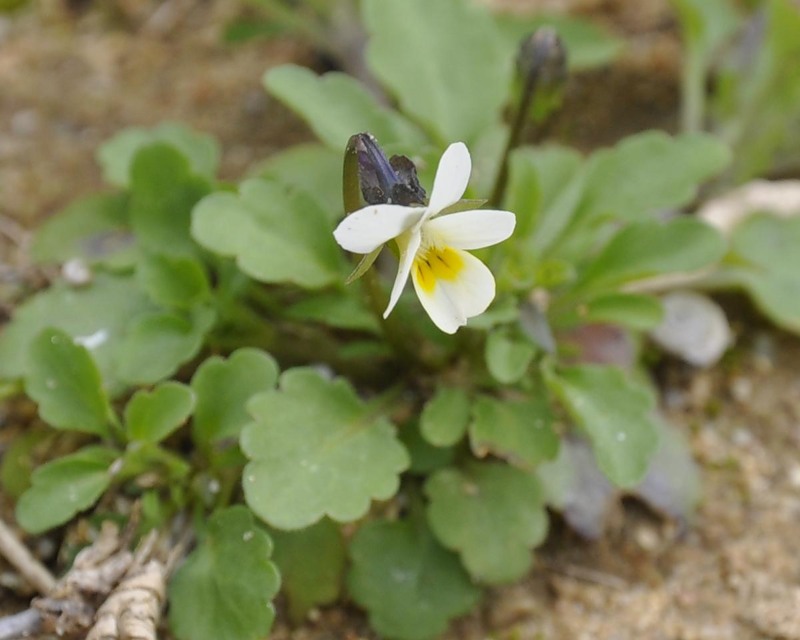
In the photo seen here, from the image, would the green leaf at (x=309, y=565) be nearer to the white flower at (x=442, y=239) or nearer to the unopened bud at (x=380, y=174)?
the white flower at (x=442, y=239)

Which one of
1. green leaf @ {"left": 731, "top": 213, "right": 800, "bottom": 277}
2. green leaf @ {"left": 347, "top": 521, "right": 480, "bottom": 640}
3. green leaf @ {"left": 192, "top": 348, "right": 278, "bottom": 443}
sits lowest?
green leaf @ {"left": 731, "top": 213, "right": 800, "bottom": 277}

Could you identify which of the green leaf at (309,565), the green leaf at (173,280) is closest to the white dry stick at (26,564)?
the green leaf at (309,565)

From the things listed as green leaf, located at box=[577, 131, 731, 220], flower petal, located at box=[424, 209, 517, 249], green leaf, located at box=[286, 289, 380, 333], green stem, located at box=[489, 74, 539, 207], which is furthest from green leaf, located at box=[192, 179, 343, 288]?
green leaf, located at box=[577, 131, 731, 220]

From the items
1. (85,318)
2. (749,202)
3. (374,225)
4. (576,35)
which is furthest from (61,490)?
(576,35)

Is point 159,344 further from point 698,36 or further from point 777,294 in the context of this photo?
point 698,36

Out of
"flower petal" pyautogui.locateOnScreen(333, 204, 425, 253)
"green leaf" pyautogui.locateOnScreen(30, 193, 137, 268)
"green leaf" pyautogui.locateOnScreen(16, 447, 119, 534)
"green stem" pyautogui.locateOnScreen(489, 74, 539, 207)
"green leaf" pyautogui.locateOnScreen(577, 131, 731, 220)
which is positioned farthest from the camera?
"green leaf" pyautogui.locateOnScreen(30, 193, 137, 268)

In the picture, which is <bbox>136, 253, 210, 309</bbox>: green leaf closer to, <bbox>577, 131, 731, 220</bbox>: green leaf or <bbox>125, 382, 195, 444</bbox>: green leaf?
<bbox>125, 382, 195, 444</bbox>: green leaf

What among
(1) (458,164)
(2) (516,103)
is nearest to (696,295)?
(2) (516,103)
